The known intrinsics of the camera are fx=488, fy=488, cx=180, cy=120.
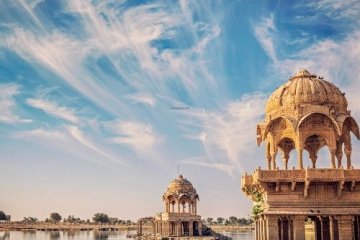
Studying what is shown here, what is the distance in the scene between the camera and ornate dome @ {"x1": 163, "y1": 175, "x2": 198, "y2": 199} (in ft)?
248

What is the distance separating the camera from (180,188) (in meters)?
75.8

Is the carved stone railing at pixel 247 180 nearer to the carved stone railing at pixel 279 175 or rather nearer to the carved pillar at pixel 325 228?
the carved stone railing at pixel 279 175

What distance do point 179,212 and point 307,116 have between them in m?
57.6

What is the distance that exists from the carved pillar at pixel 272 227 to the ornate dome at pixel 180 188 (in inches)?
2210

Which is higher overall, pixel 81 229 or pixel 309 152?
pixel 309 152

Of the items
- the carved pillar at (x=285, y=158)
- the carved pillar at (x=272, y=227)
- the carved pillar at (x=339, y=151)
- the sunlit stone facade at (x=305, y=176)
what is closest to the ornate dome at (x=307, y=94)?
the sunlit stone facade at (x=305, y=176)

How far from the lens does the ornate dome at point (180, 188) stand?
2972 inches

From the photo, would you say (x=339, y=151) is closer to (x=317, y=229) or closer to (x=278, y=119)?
(x=278, y=119)

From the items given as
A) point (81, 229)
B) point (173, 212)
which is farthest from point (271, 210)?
point (81, 229)

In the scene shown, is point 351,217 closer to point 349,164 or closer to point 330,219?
point 330,219

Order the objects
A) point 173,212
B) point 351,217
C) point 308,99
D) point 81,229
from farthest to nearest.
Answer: point 81,229, point 173,212, point 308,99, point 351,217

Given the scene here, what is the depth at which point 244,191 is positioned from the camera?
72.4 feet

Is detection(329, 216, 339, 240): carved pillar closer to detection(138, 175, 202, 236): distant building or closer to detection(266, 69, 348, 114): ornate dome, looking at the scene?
detection(266, 69, 348, 114): ornate dome

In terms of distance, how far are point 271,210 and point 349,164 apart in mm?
4413
